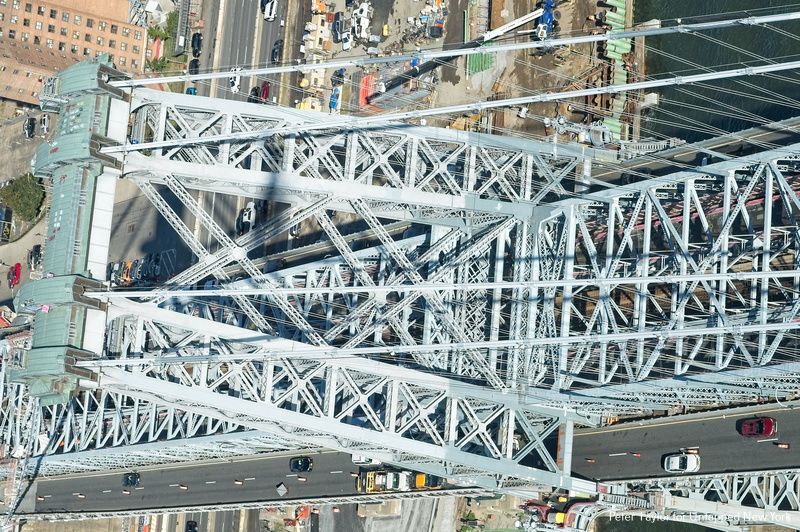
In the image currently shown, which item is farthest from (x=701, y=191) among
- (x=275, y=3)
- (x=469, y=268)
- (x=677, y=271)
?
(x=275, y=3)

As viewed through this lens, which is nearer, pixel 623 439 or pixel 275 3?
pixel 623 439

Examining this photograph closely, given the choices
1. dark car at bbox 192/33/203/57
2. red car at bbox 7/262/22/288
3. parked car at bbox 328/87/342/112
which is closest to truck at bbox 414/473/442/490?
parked car at bbox 328/87/342/112

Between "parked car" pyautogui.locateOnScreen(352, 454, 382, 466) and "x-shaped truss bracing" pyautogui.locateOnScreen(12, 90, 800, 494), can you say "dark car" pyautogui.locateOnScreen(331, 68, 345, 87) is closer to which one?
"x-shaped truss bracing" pyautogui.locateOnScreen(12, 90, 800, 494)

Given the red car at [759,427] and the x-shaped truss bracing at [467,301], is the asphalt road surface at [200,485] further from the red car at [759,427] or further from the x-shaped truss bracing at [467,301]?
the red car at [759,427]

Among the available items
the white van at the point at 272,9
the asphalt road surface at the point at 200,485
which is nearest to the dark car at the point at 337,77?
the white van at the point at 272,9

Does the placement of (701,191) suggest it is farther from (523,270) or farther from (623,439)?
(623,439)
